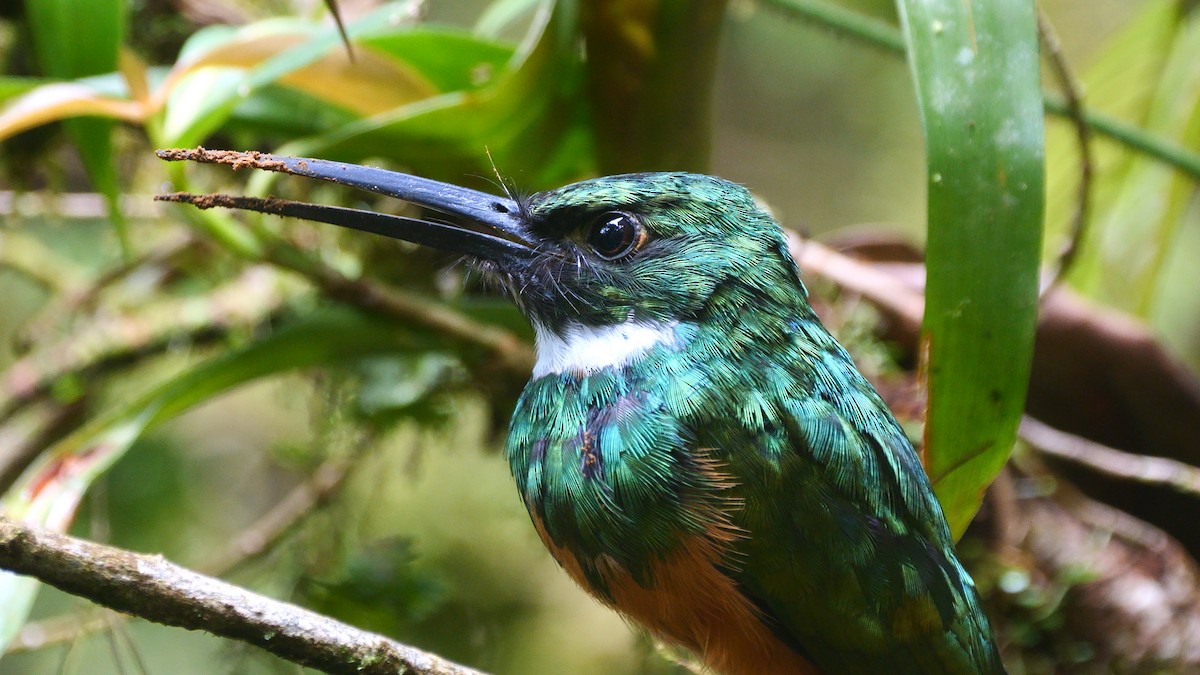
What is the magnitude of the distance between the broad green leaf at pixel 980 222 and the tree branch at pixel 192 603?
28.7 inches

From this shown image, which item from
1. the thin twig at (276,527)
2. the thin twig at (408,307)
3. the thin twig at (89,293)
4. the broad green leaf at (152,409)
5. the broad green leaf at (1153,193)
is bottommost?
the thin twig at (276,527)

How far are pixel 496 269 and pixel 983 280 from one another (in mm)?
752

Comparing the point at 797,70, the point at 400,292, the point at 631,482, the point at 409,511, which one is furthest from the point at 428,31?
the point at 797,70

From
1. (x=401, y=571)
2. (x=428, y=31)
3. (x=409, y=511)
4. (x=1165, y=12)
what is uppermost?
(x=1165, y=12)

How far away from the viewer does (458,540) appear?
3.47m

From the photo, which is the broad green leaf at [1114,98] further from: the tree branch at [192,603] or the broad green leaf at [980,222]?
the tree branch at [192,603]

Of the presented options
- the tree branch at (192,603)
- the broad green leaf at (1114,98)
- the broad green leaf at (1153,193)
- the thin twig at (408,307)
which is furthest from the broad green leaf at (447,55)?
the broad green leaf at (1153,193)

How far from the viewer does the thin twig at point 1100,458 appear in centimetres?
224

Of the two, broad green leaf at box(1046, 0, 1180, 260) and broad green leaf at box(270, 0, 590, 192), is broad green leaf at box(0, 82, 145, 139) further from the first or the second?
broad green leaf at box(1046, 0, 1180, 260)

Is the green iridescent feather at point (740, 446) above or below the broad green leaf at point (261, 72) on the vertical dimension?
below

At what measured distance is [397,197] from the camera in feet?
4.59

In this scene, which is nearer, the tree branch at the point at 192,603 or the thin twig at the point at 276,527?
the tree branch at the point at 192,603

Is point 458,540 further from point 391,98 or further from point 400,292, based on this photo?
point 391,98

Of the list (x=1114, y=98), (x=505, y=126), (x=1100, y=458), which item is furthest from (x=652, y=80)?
(x=1114, y=98)
